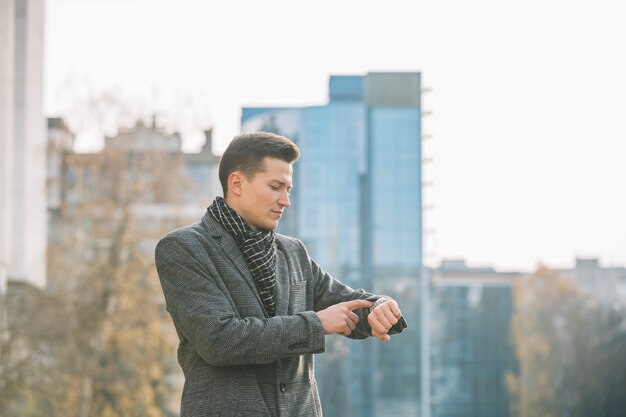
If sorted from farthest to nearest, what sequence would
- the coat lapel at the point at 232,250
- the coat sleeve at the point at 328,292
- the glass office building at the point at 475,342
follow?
1. the glass office building at the point at 475,342
2. the coat sleeve at the point at 328,292
3. the coat lapel at the point at 232,250

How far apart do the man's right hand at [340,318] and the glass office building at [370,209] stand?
23515 millimetres

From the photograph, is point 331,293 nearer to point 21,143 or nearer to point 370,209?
point 21,143

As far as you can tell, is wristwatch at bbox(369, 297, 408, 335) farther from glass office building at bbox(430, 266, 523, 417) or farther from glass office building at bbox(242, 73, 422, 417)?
glass office building at bbox(430, 266, 523, 417)

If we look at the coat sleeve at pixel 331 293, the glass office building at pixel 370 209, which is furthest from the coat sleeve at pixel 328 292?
the glass office building at pixel 370 209

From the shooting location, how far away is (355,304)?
5.76 feet

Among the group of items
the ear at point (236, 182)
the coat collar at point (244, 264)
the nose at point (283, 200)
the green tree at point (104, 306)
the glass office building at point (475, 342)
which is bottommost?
the glass office building at point (475, 342)

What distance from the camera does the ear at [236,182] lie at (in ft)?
5.87

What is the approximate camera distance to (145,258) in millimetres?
13781

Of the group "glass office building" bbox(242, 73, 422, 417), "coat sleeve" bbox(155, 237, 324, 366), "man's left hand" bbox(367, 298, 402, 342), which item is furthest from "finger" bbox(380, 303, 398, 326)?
"glass office building" bbox(242, 73, 422, 417)

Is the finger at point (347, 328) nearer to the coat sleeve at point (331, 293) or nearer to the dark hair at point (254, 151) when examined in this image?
the coat sleeve at point (331, 293)

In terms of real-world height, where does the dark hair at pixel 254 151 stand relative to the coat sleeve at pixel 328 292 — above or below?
above

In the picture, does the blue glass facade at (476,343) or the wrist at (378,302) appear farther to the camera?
the blue glass facade at (476,343)

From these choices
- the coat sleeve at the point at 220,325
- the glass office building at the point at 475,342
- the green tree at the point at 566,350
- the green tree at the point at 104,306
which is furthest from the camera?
the glass office building at the point at 475,342

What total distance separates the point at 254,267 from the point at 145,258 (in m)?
12.2
